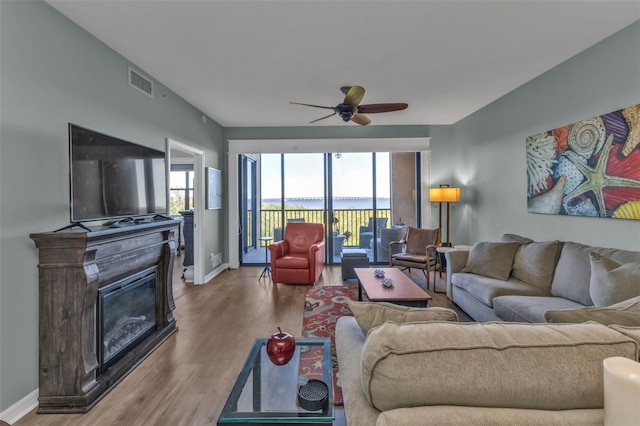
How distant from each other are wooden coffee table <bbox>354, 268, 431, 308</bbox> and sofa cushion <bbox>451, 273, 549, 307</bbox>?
493 mm

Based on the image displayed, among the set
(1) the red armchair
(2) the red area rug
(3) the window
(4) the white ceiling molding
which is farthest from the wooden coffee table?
(3) the window

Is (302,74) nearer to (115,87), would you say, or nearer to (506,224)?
(115,87)

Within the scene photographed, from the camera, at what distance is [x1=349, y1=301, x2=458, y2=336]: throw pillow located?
1113mm

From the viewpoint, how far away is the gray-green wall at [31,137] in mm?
1764

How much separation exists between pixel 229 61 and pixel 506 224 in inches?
155

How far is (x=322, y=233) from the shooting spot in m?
4.99

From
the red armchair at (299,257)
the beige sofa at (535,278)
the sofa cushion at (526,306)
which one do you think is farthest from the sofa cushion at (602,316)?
the red armchair at (299,257)

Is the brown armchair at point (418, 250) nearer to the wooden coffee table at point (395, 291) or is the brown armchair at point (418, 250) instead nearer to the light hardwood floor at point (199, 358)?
the light hardwood floor at point (199, 358)

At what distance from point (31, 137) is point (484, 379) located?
271 centimetres

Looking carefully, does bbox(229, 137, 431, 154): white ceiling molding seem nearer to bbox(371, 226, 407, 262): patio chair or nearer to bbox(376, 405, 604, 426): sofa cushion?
bbox(371, 226, 407, 262): patio chair

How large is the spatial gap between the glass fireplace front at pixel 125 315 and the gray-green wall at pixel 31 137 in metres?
0.36

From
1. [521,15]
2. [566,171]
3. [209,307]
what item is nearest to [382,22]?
[521,15]

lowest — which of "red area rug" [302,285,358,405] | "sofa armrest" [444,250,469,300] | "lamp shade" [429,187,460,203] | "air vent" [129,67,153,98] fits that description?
"red area rug" [302,285,358,405]

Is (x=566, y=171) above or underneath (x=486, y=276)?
above
